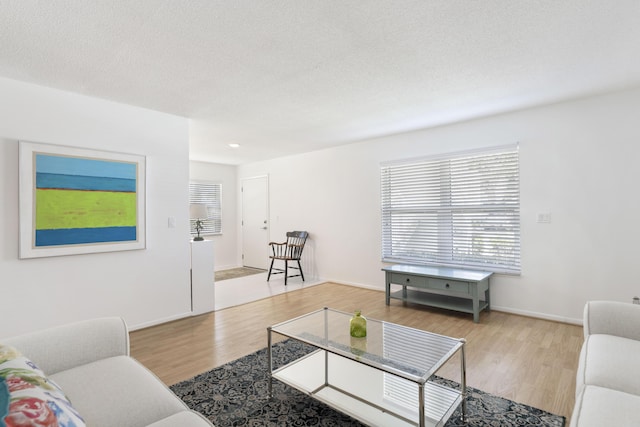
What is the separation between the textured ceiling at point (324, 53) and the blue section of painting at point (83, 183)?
0.78 metres

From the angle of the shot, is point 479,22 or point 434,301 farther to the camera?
point 434,301

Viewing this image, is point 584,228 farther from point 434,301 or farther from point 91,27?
point 91,27

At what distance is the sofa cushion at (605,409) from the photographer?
1143 mm

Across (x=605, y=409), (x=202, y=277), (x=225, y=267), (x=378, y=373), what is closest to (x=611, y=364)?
(x=605, y=409)

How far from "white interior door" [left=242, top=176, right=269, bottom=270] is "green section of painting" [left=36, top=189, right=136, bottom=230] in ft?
11.5

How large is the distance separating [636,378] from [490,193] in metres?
2.71

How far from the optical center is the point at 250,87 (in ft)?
9.53

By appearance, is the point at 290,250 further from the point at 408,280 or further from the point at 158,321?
the point at 158,321

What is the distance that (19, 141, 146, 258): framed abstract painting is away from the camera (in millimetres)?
2744

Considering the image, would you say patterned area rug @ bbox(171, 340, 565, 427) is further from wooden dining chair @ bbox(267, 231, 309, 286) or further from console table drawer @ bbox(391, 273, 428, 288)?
wooden dining chair @ bbox(267, 231, 309, 286)

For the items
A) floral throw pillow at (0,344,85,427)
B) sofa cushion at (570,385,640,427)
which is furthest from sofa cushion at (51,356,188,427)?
sofa cushion at (570,385,640,427)

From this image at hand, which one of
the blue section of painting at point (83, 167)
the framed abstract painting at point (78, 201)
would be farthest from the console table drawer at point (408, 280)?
the blue section of painting at point (83, 167)

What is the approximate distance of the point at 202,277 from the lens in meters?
3.90

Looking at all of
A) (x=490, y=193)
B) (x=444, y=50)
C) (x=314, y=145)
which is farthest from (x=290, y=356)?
(x=314, y=145)
